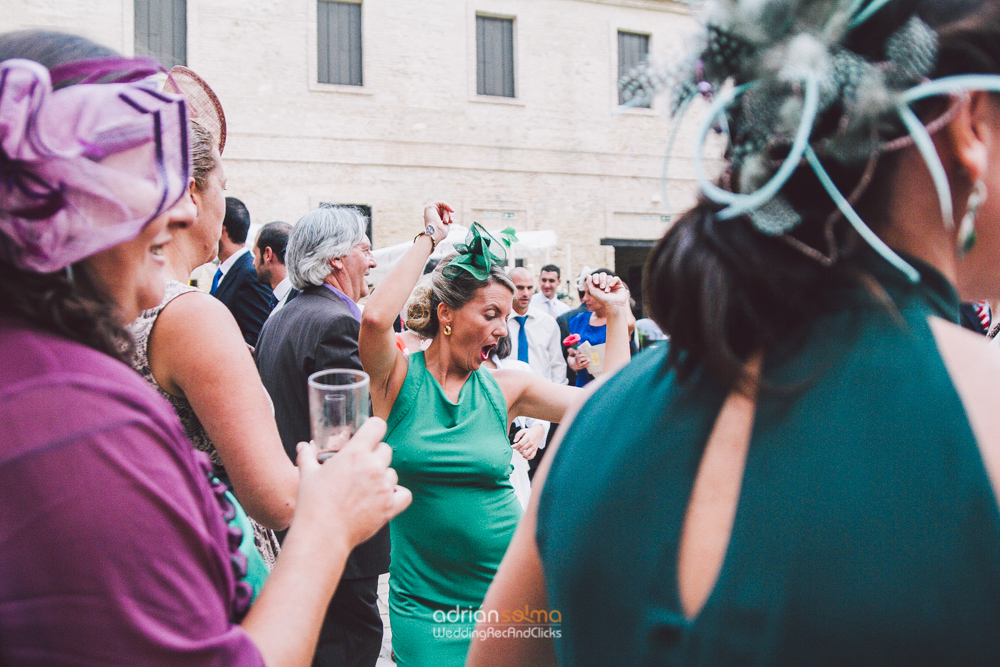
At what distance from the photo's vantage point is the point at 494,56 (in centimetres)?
1587

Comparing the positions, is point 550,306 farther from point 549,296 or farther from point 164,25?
point 164,25

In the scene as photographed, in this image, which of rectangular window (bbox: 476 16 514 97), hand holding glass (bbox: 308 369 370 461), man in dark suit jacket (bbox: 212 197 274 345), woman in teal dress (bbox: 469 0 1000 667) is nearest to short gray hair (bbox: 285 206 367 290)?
man in dark suit jacket (bbox: 212 197 274 345)

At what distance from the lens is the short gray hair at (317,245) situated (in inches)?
138

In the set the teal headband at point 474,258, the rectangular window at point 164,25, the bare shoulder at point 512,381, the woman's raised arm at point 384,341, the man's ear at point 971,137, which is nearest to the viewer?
the man's ear at point 971,137

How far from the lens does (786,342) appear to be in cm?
81

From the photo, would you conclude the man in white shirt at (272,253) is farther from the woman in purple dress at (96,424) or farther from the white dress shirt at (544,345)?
the woman in purple dress at (96,424)

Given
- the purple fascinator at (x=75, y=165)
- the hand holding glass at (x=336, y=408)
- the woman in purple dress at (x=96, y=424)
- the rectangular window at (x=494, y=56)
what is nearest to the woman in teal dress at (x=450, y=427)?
the hand holding glass at (x=336, y=408)

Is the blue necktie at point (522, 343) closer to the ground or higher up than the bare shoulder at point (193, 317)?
closer to the ground

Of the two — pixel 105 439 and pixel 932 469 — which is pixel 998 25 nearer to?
pixel 932 469

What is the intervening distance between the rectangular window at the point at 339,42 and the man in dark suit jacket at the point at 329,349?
39.7 ft

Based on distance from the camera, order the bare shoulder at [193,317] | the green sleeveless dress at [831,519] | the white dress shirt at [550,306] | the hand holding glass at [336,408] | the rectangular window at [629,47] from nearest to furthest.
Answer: the green sleeveless dress at [831,519], the hand holding glass at [336,408], the bare shoulder at [193,317], the white dress shirt at [550,306], the rectangular window at [629,47]

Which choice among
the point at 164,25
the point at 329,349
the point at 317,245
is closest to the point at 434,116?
the point at 164,25

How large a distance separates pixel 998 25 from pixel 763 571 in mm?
625

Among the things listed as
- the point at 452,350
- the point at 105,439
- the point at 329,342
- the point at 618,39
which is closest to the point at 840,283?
the point at 105,439
